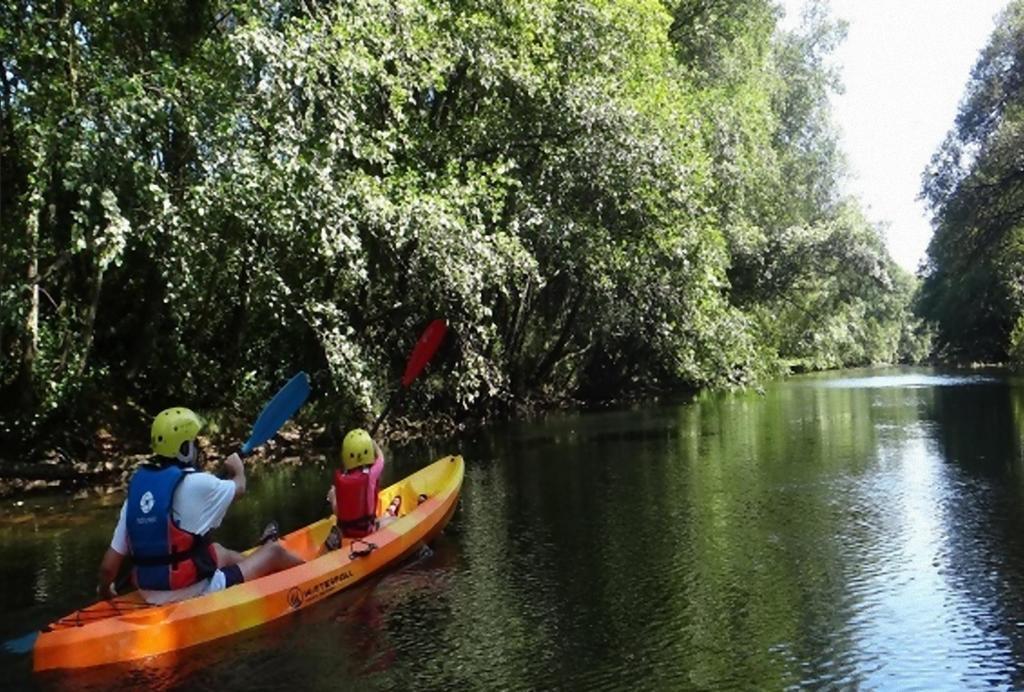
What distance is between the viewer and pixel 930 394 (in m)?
27.0

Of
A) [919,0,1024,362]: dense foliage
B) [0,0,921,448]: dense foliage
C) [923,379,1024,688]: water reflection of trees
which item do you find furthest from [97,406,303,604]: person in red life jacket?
[919,0,1024,362]: dense foliage

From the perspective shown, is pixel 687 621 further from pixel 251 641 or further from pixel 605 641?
pixel 251 641

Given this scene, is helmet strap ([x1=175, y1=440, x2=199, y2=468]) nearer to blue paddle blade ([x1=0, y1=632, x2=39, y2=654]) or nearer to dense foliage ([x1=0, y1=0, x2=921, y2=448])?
blue paddle blade ([x1=0, y1=632, x2=39, y2=654])

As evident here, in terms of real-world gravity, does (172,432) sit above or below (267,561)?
above

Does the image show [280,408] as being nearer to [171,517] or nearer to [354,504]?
[354,504]

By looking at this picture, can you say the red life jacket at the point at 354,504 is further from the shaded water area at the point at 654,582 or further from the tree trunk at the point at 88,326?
the tree trunk at the point at 88,326

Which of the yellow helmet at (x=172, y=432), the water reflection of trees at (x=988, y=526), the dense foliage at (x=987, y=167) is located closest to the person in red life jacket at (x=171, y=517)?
the yellow helmet at (x=172, y=432)

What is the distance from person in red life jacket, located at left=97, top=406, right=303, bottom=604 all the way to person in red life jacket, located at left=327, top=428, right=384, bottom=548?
1795 millimetres

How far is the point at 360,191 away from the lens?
12.4 m

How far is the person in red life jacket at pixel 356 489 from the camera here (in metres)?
8.02

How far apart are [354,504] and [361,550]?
0.68 meters

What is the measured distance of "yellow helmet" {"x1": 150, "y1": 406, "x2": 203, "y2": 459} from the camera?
588 centimetres

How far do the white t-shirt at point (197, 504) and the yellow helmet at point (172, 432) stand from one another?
21cm

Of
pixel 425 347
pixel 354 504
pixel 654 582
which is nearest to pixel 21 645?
pixel 354 504
